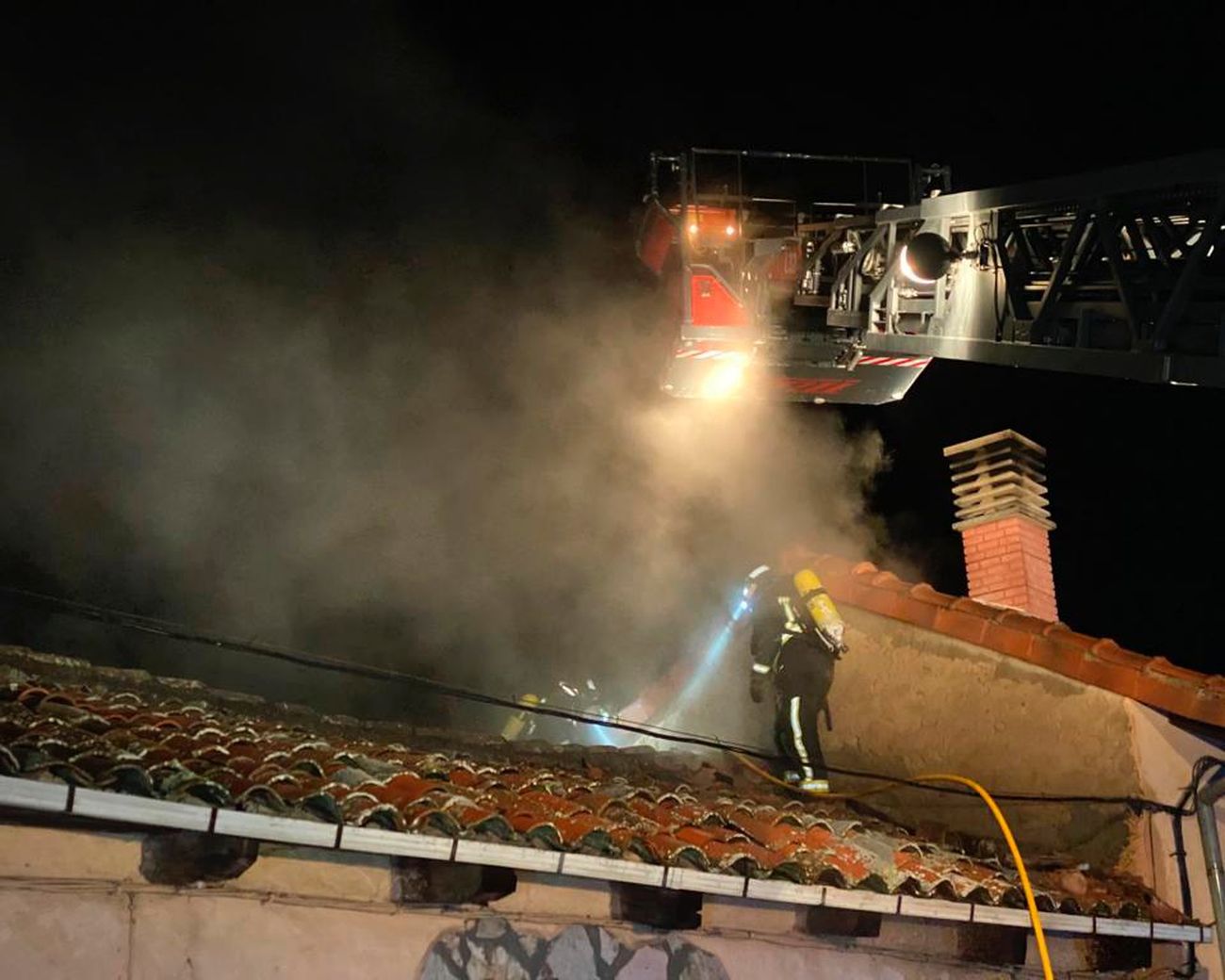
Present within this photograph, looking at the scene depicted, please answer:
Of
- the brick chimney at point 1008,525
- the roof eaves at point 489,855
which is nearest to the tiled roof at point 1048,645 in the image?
the brick chimney at point 1008,525

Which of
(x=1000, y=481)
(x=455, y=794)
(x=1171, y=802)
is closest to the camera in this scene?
(x=455, y=794)

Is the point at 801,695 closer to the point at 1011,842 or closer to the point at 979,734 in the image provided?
the point at 979,734

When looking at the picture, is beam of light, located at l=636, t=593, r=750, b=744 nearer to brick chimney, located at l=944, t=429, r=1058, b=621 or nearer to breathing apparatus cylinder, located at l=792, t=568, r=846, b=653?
breathing apparatus cylinder, located at l=792, t=568, r=846, b=653

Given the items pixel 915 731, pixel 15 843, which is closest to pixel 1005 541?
pixel 915 731

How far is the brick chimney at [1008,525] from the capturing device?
9.05 meters

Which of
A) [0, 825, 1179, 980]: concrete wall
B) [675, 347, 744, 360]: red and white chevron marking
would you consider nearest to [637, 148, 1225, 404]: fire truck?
[675, 347, 744, 360]: red and white chevron marking

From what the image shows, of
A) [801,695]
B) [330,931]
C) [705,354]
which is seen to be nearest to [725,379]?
[705,354]

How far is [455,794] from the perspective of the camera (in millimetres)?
4441

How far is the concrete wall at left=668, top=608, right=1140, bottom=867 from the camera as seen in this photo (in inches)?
275

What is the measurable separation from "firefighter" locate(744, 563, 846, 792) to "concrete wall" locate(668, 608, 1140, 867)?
272 millimetres

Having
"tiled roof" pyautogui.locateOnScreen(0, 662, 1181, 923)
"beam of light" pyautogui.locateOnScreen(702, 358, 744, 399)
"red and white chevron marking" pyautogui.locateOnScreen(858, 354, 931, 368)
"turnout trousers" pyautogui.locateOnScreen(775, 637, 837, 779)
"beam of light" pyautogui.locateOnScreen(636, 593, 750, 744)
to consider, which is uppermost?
"beam of light" pyautogui.locateOnScreen(702, 358, 744, 399)

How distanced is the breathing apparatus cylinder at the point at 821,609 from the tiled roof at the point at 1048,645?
17.4 inches

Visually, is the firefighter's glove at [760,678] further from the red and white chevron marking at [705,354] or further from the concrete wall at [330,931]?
the concrete wall at [330,931]

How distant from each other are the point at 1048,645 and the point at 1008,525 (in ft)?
6.53
